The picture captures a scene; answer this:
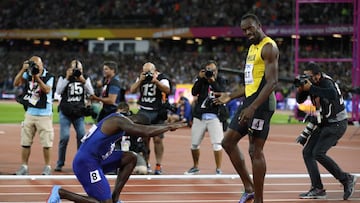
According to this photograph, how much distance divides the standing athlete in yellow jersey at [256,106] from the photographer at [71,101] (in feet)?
15.3

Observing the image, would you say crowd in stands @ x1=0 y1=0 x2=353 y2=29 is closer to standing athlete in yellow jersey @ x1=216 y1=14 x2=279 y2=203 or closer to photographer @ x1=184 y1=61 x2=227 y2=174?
photographer @ x1=184 y1=61 x2=227 y2=174

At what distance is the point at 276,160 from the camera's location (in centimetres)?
1537

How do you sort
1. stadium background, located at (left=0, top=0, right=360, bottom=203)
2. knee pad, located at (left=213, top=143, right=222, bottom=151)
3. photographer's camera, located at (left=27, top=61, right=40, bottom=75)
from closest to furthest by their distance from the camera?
photographer's camera, located at (left=27, top=61, right=40, bottom=75)
knee pad, located at (left=213, top=143, right=222, bottom=151)
stadium background, located at (left=0, top=0, right=360, bottom=203)

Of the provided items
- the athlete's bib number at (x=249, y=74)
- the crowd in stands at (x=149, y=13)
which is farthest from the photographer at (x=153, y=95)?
the crowd in stands at (x=149, y=13)

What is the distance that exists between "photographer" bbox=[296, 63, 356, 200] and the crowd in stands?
110ft

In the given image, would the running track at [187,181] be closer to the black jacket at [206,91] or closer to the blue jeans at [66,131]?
the blue jeans at [66,131]

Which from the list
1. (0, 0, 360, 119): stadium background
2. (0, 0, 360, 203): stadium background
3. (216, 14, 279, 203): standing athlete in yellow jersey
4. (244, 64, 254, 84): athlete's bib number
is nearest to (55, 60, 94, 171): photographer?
(216, 14, 279, 203): standing athlete in yellow jersey

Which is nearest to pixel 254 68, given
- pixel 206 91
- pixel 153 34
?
pixel 206 91

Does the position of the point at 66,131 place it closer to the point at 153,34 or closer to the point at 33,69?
the point at 33,69

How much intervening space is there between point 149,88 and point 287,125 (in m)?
15.3

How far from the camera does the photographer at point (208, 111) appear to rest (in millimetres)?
12641

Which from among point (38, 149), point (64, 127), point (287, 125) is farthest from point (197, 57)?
point (64, 127)

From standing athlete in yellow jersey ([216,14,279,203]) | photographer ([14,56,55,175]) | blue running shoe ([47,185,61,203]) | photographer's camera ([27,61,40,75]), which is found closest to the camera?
blue running shoe ([47,185,61,203])

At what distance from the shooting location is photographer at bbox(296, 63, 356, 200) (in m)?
10.0
